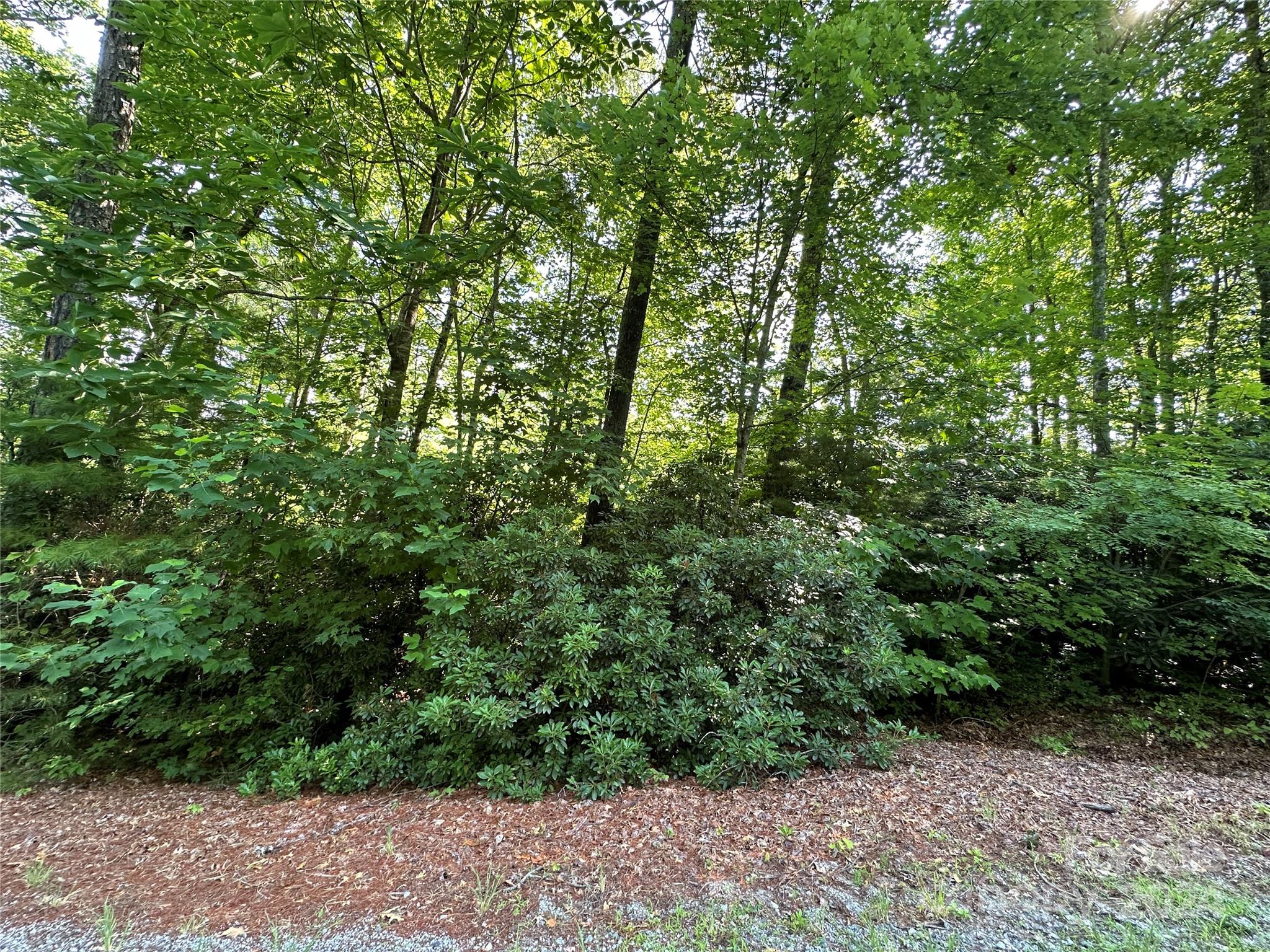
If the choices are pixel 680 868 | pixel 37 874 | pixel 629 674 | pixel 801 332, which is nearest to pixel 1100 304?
pixel 801 332

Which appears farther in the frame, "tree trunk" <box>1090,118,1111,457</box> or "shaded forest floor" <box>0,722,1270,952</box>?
"tree trunk" <box>1090,118,1111,457</box>

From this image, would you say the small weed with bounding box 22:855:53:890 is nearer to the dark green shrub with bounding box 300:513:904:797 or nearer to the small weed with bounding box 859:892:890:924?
the dark green shrub with bounding box 300:513:904:797

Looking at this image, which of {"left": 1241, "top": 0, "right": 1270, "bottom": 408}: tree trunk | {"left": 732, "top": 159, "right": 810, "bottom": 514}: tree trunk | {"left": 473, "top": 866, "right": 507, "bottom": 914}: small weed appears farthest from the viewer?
{"left": 1241, "top": 0, "right": 1270, "bottom": 408}: tree trunk

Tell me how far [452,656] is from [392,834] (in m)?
0.95

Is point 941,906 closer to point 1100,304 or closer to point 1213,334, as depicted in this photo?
point 1100,304

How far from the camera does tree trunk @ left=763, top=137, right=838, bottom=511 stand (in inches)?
170

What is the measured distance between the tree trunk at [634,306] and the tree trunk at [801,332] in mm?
1398

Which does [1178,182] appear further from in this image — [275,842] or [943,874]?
[275,842]

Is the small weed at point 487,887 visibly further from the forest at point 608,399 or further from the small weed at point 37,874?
the small weed at point 37,874

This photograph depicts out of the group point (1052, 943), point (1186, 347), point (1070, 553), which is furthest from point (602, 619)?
point (1186, 347)

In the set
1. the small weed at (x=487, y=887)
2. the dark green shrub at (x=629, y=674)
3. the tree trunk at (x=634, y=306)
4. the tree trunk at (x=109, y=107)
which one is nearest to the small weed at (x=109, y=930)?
the dark green shrub at (x=629, y=674)

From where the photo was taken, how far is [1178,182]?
6676mm

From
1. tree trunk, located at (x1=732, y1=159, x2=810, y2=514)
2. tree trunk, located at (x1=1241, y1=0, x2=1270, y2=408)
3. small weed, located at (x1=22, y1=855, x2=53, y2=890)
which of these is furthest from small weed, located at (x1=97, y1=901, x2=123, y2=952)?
tree trunk, located at (x1=1241, y1=0, x2=1270, y2=408)

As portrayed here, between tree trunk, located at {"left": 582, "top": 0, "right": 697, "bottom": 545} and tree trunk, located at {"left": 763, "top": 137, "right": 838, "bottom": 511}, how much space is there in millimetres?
1398
